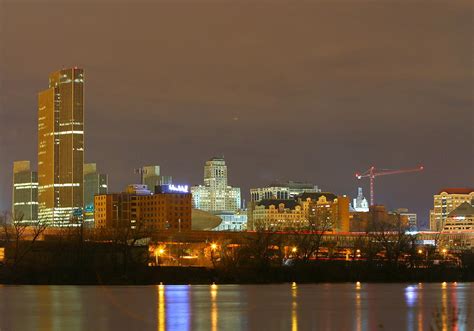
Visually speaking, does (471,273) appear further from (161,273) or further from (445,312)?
(445,312)

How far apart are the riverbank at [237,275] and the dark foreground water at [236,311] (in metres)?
21.5

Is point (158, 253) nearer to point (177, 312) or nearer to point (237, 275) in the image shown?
point (237, 275)

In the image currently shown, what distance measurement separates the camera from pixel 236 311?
44.9m

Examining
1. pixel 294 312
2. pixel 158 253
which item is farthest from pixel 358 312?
pixel 158 253

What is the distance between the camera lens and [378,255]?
10438 centimetres

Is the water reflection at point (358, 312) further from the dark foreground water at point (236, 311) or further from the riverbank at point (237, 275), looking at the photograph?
the riverbank at point (237, 275)

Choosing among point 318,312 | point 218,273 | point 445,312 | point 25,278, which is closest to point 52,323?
point 318,312

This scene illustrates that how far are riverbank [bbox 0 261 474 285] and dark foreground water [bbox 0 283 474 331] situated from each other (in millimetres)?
21492

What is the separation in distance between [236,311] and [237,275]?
42.1 m

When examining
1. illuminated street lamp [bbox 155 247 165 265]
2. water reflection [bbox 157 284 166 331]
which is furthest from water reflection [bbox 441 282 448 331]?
illuminated street lamp [bbox 155 247 165 265]

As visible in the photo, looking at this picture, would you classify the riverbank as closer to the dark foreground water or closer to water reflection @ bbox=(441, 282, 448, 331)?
the dark foreground water

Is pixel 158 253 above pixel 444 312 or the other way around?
above

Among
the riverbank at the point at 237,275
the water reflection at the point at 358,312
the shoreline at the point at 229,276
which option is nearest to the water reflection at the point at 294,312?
the water reflection at the point at 358,312

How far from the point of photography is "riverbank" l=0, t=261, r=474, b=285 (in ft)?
269
